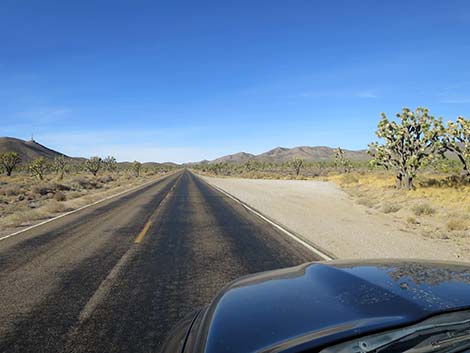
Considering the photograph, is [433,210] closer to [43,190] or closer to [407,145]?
[407,145]

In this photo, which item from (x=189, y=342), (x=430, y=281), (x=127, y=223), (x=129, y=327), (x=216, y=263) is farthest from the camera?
(x=127, y=223)

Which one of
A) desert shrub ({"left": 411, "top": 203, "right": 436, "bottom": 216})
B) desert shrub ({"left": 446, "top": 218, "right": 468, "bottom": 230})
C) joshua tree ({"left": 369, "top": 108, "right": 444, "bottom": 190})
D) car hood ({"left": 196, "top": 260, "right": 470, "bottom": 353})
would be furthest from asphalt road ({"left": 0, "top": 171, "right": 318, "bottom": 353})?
joshua tree ({"left": 369, "top": 108, "right": 444, "bottom": 190})

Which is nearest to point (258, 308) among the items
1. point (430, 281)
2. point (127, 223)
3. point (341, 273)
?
point (341, 273)

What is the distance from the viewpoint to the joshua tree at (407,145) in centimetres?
2427

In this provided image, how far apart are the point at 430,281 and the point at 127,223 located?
1122 centimetres

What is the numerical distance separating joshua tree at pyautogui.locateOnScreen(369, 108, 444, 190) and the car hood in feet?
80.4

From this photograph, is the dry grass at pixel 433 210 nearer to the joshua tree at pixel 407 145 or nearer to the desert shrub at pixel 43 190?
the joshua tree at pixel 407 145

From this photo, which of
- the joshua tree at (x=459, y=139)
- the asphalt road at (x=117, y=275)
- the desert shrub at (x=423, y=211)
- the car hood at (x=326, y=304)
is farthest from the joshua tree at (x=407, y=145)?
the car hood at (x=326, y=304)

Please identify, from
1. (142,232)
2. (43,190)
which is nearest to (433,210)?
(142,232)

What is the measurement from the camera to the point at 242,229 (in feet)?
36.2

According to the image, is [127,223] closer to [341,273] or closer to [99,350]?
[99,350]

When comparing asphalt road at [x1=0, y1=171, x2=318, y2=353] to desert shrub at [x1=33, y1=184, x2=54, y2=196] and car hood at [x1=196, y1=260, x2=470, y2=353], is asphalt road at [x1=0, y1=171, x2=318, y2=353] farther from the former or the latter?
desert shrub at [x1=33, y1=184, x2=54, y2=196]

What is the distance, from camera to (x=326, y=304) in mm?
2205

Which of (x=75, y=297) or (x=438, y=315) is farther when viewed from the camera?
(x=75, y=297)
